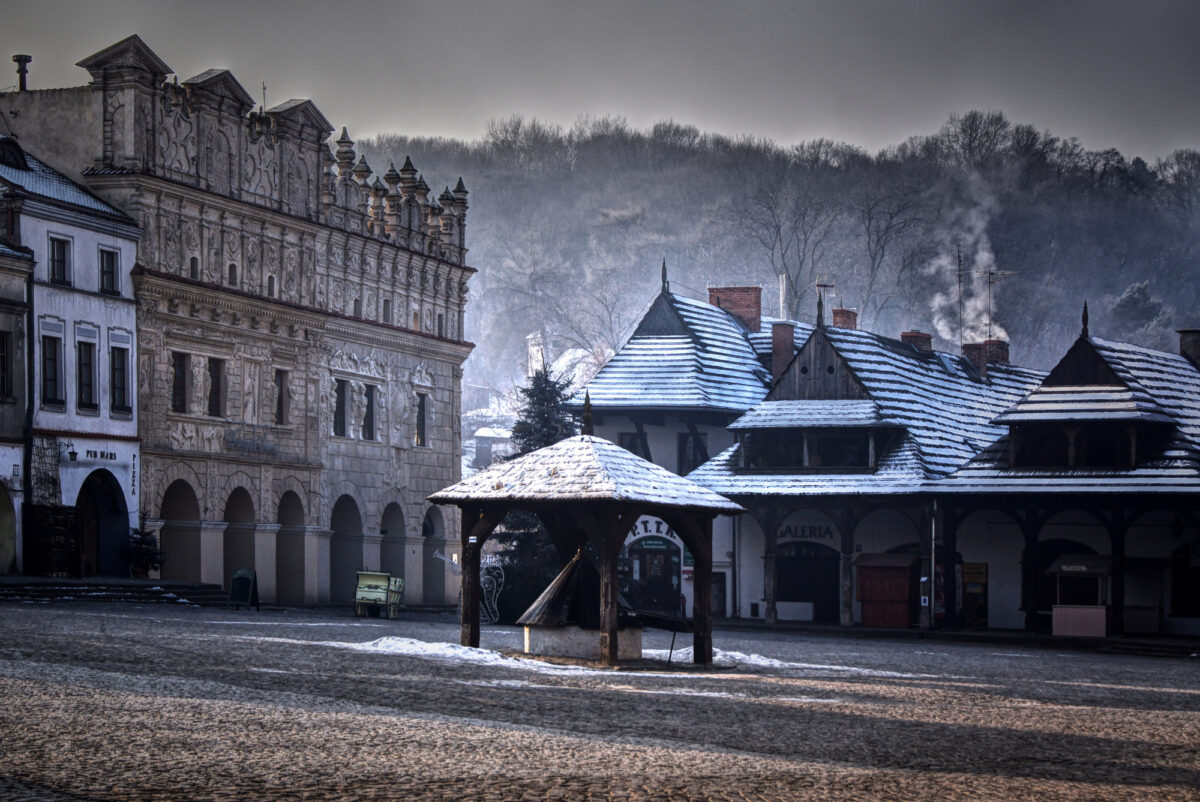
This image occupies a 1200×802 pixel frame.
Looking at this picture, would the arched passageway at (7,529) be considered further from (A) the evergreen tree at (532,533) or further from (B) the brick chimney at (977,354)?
(B) the brick chimney at (977,354)

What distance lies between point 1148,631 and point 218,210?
26615 mm

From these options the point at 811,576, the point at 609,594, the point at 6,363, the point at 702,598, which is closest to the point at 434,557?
the point at 811,576

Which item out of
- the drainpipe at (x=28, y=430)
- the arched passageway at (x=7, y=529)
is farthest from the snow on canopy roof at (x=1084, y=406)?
the arched passageway at (x=7, y=529)

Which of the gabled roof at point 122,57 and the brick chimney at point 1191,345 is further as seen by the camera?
the brick chimney at point 1191,345

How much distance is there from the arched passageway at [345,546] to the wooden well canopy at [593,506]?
2932 cm

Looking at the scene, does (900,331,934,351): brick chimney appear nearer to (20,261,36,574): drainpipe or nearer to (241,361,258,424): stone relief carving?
(241,361,258,424): stone relief carving

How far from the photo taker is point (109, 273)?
1842 inches

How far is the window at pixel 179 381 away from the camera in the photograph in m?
49.6

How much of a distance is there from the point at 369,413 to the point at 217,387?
8.94 m

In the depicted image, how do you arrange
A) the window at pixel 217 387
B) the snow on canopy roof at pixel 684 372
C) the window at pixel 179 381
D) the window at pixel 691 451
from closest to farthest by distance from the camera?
the window at pixel 179 381
the window at pixel 217 387
the snow on canopy roof at pixel 684 372
the window at pixel 691 451

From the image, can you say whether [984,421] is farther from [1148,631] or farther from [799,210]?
[799,210]

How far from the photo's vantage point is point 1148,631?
46094mm

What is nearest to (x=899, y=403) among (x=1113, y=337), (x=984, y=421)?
(x=984, y=421)

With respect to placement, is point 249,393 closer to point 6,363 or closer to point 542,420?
point 542,420
